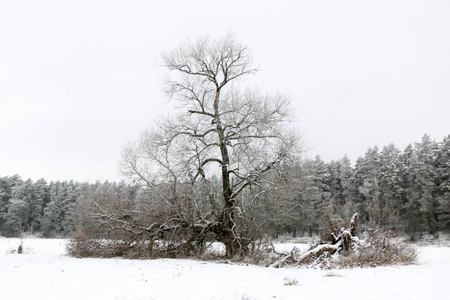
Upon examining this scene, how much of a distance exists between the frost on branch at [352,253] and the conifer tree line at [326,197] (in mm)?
1155

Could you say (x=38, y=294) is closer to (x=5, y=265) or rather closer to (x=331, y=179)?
(x=5, y=265)

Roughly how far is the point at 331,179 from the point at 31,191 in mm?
60714

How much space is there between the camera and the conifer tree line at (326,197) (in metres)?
16.0

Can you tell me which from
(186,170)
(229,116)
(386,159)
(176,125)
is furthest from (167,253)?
(386,159)

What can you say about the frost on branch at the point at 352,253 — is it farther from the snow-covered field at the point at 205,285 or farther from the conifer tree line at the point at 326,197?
the snow-covered field at the point at 205,285

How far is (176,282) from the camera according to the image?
8.02m

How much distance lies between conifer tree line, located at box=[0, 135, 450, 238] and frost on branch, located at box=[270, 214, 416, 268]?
3.79ft

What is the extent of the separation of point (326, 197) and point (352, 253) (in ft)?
109

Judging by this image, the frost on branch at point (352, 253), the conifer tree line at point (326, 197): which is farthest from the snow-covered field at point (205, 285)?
the conifer tree line at point (326, 197)

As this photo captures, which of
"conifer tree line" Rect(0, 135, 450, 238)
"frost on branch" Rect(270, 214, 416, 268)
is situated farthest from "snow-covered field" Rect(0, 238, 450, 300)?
"conifer tree line" Rect(0, 135, 450, 238)

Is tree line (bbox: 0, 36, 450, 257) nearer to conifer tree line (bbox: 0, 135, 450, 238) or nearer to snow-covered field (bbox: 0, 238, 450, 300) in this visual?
conifer tree line (bbox: 0, 135, 450, 238)

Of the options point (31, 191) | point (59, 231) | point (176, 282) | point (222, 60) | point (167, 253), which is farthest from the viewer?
point (31, 191)

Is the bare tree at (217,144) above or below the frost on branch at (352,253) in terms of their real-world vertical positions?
above

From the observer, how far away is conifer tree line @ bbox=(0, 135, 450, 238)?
631 inches
